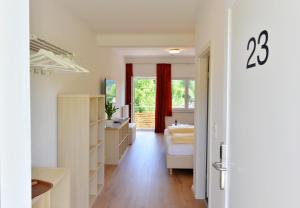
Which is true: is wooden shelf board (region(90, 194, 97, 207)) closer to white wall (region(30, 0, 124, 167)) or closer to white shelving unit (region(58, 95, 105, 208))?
white shelving unit (region(58, 95, 105, 208))

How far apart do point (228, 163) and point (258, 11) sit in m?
0.76

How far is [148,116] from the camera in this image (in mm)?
9508

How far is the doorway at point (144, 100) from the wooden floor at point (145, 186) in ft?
11.6

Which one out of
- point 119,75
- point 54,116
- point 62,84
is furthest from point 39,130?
point 119,75

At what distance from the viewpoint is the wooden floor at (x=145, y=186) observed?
11.3 feet

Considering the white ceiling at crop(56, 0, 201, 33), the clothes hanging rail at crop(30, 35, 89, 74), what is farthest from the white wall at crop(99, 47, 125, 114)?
the clothes hanging rail at crop(30, 35, 89, 74)

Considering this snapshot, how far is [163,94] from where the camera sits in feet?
29.8

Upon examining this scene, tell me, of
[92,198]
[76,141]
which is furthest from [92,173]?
[76,141]

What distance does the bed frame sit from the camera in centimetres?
465

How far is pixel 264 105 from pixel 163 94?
8144mm

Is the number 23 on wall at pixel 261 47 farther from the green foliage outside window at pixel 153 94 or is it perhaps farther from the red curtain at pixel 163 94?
the green foliage outside window at pixel 153 94

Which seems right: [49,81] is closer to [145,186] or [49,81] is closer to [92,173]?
[92,173]
